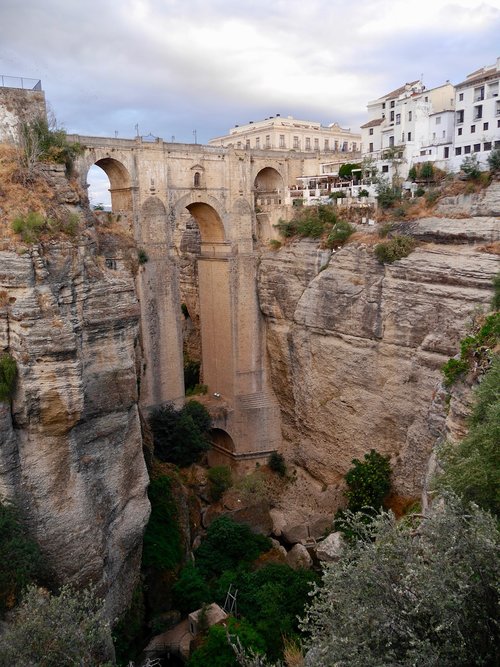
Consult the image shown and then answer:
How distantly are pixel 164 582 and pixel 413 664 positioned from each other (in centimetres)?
1033

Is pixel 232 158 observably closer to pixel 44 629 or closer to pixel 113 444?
pixel 113 444

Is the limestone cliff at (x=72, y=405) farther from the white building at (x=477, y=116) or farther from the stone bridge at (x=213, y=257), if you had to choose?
the white building at (x=477, y=116)

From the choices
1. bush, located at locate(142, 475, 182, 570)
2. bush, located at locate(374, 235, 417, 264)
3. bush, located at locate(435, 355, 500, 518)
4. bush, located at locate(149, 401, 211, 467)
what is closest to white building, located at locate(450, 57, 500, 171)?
bush, located at locate(374, 235, 417, 264)

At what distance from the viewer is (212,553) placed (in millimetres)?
15977

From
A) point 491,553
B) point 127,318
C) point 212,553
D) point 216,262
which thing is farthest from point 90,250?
point 216,262

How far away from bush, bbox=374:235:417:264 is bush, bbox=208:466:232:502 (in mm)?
9556

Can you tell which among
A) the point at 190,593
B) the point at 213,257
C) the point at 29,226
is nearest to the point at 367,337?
the point at 213,257

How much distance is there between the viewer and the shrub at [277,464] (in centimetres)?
2284

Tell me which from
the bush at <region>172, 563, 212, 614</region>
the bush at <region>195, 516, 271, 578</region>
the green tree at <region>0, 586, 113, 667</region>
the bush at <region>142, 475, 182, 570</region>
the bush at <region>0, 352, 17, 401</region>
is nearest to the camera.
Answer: the green tree at <region>0, 586, 113, 667</region>

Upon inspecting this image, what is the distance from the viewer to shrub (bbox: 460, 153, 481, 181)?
19.9 meters

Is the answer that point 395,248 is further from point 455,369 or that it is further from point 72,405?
point 72,405

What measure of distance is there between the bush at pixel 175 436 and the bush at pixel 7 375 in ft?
34.6

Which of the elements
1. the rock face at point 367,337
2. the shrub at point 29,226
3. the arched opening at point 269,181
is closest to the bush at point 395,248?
the rock face at point 367,337

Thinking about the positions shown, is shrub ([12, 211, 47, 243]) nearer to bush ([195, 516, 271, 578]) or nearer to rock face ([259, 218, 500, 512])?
bush ([195, 516, 271, 578])
